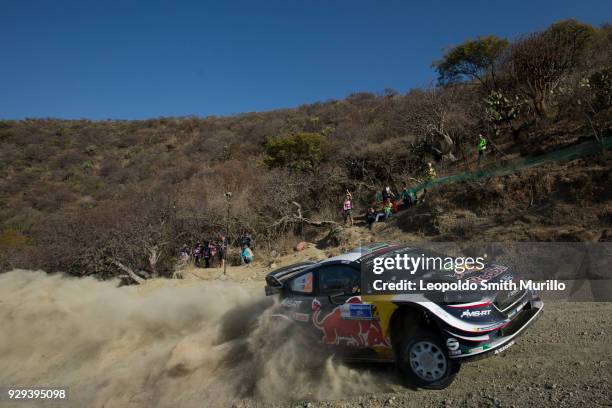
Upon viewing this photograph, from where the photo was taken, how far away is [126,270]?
16984mm

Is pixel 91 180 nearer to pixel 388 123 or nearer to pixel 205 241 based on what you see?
pixel 205 241

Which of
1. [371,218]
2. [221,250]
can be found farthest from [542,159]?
[221,250]

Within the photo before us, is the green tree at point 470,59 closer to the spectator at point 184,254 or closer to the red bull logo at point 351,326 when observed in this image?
the spectator at point 184,254

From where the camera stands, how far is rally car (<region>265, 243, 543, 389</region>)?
16.0 ft

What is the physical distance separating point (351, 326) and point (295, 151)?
2400cm

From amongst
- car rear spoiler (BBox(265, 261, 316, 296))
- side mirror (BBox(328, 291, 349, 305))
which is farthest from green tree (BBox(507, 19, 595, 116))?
side mirror (BBox(328, 291, 349, 305))

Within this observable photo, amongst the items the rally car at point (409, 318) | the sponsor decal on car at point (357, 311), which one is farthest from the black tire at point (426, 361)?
the sponsor decal on car at point (357, 311)

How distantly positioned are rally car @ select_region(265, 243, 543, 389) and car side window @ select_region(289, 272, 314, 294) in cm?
1

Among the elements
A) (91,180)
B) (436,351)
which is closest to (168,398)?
(436,351)

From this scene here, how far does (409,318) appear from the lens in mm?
5258

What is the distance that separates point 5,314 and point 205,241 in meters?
11.5

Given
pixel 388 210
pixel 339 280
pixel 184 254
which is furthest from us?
pixel 184 254

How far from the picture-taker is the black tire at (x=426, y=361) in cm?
491

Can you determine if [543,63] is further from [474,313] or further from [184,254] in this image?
[474,313]
